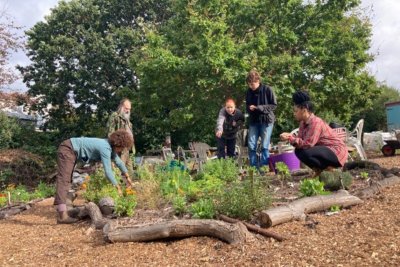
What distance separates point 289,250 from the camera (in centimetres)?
343

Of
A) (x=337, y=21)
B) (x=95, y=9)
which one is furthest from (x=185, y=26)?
(x=95, y=9)

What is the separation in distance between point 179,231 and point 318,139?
2435 millimetres

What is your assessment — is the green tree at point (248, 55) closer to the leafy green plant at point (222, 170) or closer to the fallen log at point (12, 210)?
the leafy green plant at point (222, 170)

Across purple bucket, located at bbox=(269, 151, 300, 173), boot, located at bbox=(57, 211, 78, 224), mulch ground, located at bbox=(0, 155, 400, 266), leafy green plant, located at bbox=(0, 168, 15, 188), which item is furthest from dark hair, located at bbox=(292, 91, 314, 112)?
leafy green plant, located at bbox=(0, 168, 15, 188)

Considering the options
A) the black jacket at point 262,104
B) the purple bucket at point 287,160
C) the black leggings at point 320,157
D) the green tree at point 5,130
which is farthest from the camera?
the green tree at point 5,130

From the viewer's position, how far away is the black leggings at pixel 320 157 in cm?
548

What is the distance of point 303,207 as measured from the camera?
4340 millimetres

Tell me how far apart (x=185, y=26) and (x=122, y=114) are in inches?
280

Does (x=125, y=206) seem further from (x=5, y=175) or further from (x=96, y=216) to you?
(x=5, y=175)

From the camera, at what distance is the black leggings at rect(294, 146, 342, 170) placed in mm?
5480

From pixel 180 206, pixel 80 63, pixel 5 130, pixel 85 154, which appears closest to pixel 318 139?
pixel 180 206

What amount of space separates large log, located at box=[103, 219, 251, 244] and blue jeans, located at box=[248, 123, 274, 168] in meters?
3.45

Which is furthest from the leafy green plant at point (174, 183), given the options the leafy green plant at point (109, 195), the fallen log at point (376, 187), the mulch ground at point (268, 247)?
the fallen log at point (376, 187)

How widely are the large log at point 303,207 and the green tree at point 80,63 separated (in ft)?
56.3
